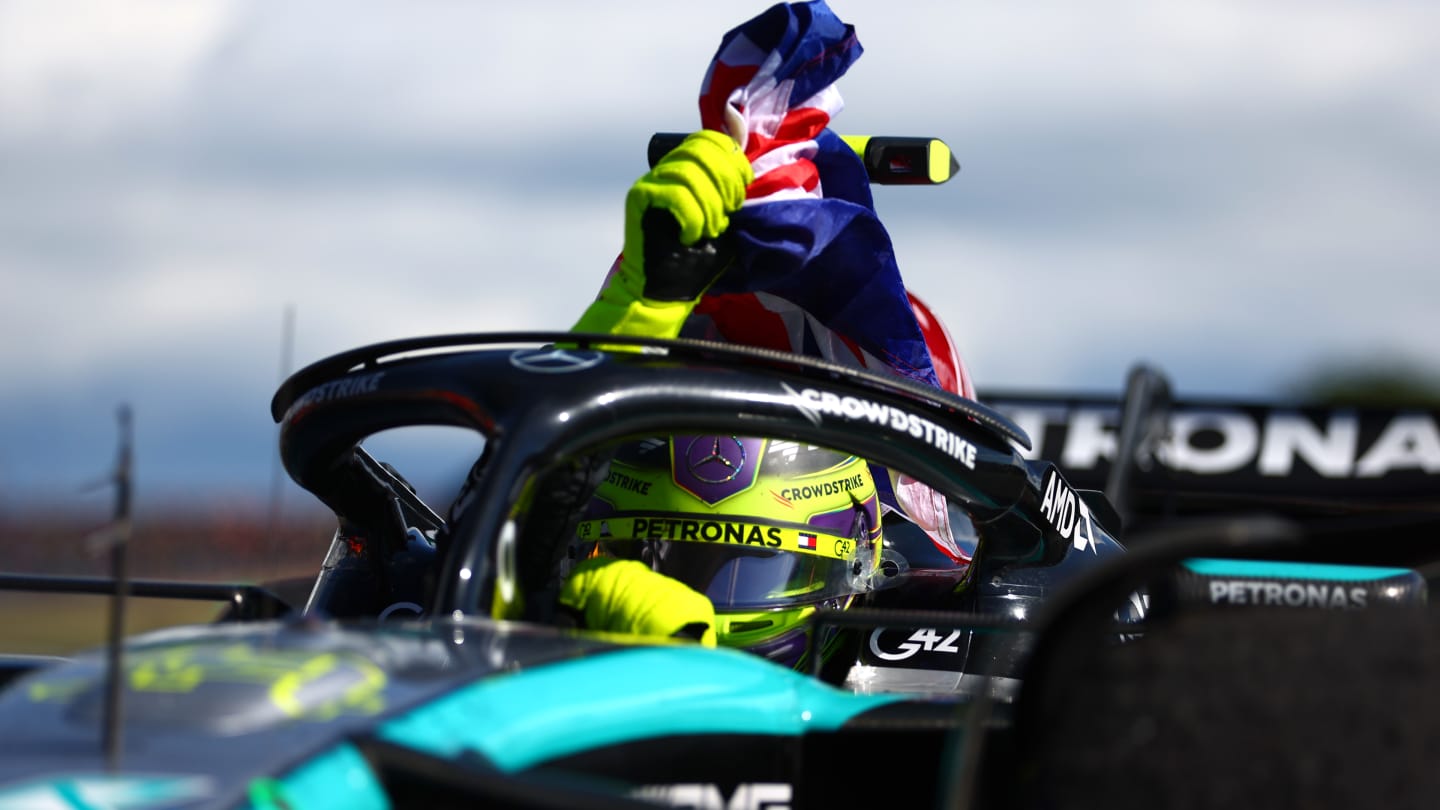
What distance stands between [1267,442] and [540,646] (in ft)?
33.7

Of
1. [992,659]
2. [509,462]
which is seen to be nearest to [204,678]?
[509,462]

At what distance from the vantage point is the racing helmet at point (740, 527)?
10.3 feet

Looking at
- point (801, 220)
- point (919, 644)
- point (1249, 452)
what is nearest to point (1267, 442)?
point (1249, 452)

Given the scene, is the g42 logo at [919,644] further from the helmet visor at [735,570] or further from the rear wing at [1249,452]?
the rear wing at [1249,452]

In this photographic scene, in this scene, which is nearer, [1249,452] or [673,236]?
[673,236]

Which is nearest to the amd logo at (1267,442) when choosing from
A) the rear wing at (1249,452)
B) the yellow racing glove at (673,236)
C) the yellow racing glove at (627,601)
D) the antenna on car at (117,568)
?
the rear wing at (1249,452)

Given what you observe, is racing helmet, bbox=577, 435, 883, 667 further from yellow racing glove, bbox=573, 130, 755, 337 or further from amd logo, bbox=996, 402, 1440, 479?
amd logo, bbox=996, 402, 1440, 479

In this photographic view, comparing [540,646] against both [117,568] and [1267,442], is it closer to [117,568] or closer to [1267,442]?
[117,568]

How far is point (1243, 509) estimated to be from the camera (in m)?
10.2

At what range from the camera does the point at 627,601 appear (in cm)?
247

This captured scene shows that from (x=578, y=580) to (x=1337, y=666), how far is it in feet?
3.83

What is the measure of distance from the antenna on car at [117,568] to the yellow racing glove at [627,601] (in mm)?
964

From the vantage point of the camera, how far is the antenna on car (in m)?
1.52

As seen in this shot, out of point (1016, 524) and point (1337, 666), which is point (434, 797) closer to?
point (1337, 666)
